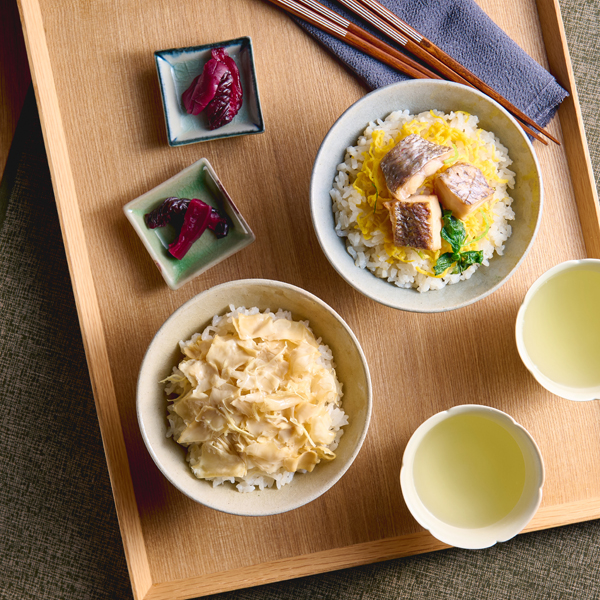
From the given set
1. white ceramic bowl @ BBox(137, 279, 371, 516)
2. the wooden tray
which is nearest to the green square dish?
the wooden tray

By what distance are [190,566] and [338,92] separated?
1654mm

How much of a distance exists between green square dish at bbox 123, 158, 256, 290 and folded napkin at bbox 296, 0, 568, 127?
0.62m

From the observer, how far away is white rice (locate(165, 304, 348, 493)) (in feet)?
4.97

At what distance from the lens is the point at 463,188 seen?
146cm

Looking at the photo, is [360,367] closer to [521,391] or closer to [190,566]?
[521,391]

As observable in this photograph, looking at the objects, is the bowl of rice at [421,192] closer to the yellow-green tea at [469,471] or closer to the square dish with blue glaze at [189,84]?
the square dish with blue glaze at [189,84]

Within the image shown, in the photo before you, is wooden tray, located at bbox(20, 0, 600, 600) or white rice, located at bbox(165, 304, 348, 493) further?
wooden tray, located at bbox(20, 0, 600, 600)

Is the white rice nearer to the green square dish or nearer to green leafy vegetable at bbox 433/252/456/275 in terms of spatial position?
the green square dish

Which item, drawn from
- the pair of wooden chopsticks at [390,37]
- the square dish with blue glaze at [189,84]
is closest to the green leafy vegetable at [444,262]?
the pair of wooden chopsticks at [390,37]

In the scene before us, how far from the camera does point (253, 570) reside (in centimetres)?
170

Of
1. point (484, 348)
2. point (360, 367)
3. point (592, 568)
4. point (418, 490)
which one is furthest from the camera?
point (592, 568)

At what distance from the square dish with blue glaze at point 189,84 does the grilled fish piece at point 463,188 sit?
0.61 meters

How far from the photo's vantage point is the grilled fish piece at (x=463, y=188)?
1457 mm

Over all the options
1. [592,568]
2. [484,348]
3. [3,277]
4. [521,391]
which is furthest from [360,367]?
[3,277]
